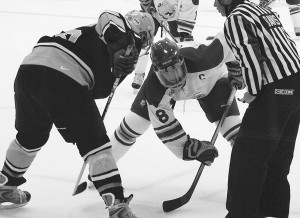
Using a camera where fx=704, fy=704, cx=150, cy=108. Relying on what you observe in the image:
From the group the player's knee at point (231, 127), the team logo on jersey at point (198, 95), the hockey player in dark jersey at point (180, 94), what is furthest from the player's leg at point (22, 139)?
the player's knee at point (231, 127)

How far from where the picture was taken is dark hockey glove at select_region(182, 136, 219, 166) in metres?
2.67

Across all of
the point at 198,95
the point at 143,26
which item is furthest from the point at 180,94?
the point at 143,26

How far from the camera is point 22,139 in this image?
2596 millimetres

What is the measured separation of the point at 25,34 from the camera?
6461 mm

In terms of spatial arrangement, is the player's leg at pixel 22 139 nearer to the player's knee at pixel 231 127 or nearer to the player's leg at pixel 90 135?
the player's leg at pixel 90 135

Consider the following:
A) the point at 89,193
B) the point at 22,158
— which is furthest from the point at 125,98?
the point at 22,158

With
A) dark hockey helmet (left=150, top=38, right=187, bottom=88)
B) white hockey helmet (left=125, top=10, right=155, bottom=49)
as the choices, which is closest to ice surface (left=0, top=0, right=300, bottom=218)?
dark hockey helmet (left=150, top=38, right=187, bottom=88)

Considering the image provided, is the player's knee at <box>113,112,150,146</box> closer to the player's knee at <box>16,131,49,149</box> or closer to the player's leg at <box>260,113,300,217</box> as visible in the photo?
the player's knee at <box>16,131,49,149</box>

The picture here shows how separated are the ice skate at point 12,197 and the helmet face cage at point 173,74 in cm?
69

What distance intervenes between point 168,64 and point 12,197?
785 mm

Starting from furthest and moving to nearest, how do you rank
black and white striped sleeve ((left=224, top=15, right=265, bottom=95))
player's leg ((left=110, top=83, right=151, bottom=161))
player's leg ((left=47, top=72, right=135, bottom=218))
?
player's leg ((left=110, top=83, right=151, bottom=161)) → player's leg ((left=47, top=72, right=135, bottom=218)) → black and white striped sleeve ((left=224, top=15, right=265, bottom=95))

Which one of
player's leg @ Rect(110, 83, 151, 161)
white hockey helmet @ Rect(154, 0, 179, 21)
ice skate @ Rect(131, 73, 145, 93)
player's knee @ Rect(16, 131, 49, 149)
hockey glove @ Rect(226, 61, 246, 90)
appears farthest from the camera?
ice skate @ Rect(131, 73, 145, 93)

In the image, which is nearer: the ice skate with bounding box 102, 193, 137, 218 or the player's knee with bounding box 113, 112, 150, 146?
the ice skate with bounding box 102, 193, 137, 218

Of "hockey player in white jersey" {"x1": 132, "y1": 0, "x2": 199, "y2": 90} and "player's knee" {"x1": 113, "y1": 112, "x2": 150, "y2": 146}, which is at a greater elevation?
"player's knee" {"x1": 113, "y1": 112, "x2": 150, "y2": 146}
